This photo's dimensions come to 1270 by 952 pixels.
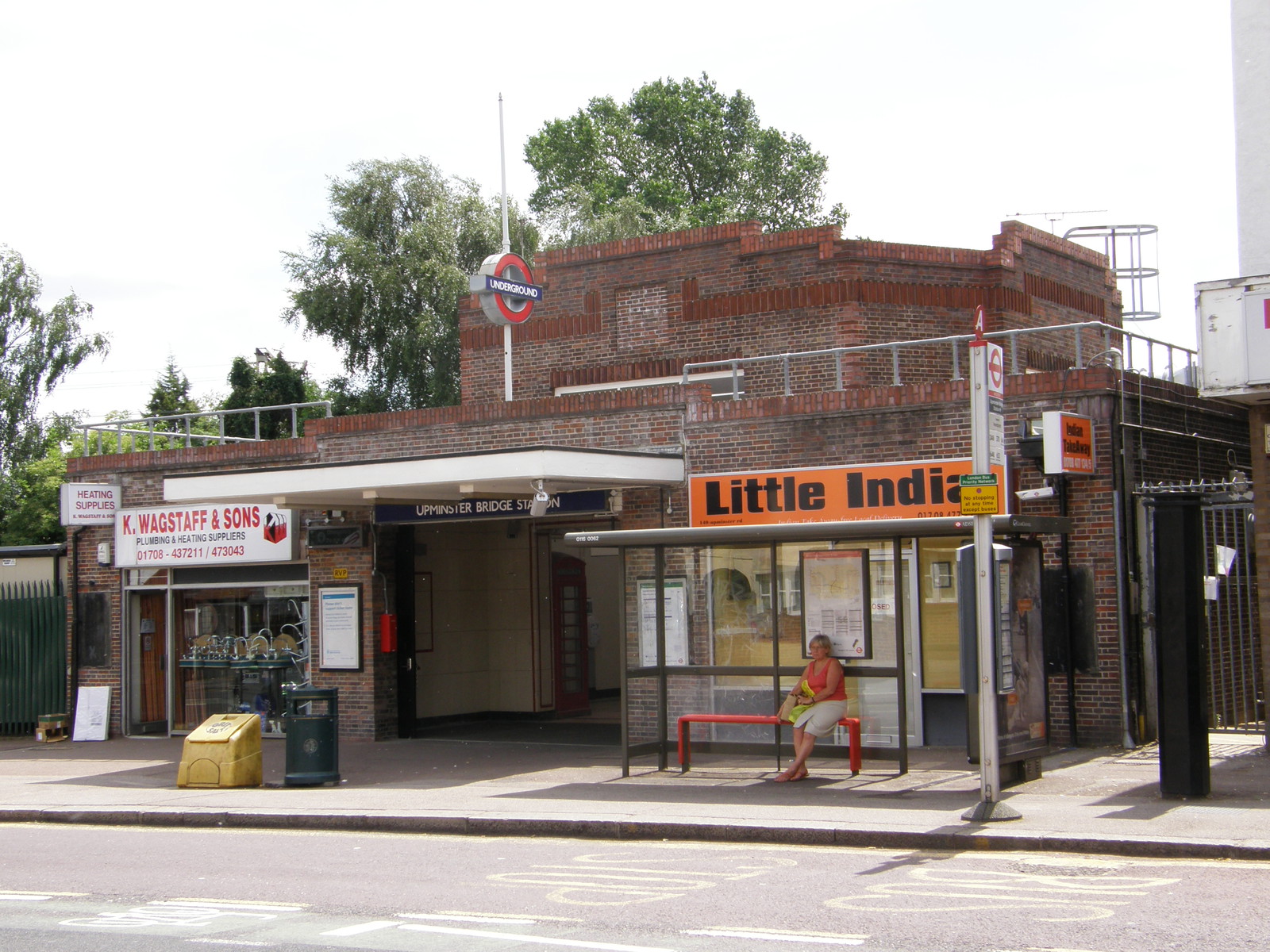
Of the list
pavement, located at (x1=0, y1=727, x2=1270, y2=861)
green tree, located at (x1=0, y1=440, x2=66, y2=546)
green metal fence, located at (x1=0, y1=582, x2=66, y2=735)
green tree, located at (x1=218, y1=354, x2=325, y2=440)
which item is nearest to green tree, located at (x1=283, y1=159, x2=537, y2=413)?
green tree, located at (x1=218, y1=354, x2=325, y2=440)

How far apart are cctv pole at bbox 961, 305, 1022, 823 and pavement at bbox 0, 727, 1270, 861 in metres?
0.25

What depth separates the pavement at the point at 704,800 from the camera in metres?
9.77

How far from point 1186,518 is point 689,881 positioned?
5287 millimetres

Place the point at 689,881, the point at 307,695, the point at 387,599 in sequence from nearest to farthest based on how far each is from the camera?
the point at 689,881 → the point at 307,695 → the point at 387,599

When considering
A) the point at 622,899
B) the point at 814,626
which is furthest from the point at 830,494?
the point at 622,899

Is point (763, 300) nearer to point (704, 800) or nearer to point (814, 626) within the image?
point (814, 626)

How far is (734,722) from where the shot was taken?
45.3 ft

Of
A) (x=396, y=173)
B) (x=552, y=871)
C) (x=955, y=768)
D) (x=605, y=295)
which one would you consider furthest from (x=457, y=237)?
(x=552, y=871)

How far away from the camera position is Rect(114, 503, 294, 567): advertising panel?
19.4m

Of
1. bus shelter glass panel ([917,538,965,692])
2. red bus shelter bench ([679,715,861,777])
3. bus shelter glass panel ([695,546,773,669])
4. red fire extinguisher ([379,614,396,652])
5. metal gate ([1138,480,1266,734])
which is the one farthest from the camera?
red fire extinguisher ([379,614,396,652])

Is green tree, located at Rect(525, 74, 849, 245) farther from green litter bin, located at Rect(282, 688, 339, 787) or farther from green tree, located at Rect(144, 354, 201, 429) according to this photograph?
green litter bin, located at Rect(282, 688, 339, 787)

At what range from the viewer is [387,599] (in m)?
18.6

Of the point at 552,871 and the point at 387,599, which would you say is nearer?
the point at 552,871

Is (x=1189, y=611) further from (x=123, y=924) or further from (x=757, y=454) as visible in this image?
(x=123, y=924)
